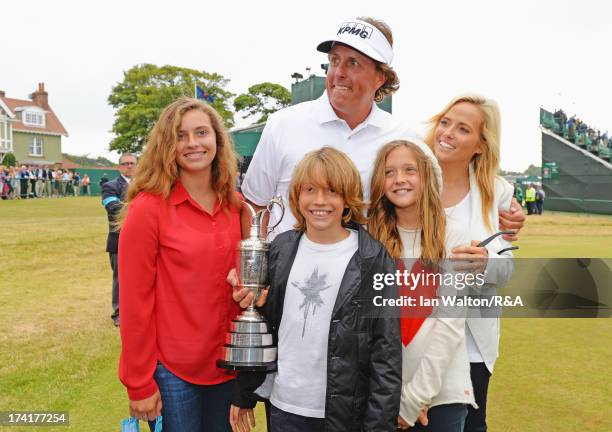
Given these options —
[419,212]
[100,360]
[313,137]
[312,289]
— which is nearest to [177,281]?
[312,289]

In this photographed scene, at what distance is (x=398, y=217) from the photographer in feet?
8.93

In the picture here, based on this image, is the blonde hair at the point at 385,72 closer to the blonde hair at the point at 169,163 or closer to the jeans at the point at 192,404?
the blonde hair at the point at 169,163

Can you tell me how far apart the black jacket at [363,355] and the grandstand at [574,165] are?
2980 cm

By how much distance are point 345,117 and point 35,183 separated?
33.0 metres

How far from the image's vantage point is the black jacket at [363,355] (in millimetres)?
2357

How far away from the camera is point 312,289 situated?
8.21 ft

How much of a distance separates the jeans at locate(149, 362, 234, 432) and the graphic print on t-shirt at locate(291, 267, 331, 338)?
64 centimetres

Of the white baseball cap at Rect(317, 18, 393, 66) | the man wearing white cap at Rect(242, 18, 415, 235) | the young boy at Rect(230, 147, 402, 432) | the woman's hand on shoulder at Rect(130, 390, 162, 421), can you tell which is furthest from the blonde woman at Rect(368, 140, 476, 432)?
the woman's hand on shoulder at Rect(130, 390, 162, 421)

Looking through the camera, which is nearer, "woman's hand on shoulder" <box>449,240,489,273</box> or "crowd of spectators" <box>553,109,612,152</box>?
"woman's hand on shoulder" <box>449,240,489,273</box>

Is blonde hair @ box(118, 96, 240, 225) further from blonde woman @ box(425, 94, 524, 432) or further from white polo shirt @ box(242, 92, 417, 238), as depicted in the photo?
blonde woman @ box(425, 94, 524, 432)

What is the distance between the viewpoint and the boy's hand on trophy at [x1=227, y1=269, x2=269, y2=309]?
2.55 metres

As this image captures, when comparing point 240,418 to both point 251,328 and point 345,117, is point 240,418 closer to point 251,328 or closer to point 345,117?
point 251,328

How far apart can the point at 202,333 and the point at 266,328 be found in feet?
1.13

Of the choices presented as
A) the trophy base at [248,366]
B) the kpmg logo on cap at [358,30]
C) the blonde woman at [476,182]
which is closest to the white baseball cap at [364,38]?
the kpmg logo on cap at [358,30]
